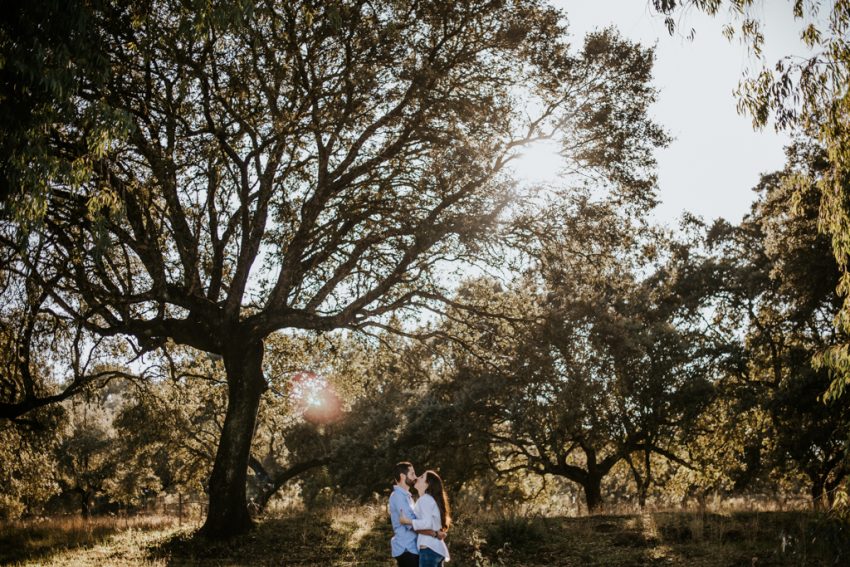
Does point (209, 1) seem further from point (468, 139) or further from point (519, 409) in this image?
point (519, 409)

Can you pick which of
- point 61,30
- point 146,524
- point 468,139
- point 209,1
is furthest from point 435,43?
point 146,524

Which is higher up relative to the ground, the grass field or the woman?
the woman

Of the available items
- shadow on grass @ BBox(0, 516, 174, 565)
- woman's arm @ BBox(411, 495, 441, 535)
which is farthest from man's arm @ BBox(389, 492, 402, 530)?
shadow on grass @ BBox(0, 516, 174, 565)

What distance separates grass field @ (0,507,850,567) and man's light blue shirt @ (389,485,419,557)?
9.27 ft

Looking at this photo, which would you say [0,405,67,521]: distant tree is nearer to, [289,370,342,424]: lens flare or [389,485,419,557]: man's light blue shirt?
[289,370,342,424]: lens flare

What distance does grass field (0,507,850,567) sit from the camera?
1123 cm

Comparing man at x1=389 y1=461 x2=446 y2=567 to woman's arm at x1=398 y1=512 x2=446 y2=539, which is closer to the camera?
woman's arm at x1=398 y1=512 x2=446 y2=539

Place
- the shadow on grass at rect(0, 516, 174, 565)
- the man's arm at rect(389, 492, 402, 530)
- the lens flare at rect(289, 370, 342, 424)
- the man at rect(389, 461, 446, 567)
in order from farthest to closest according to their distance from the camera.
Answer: the lens flare at rect(289, 370, 342, 424) < the shadow on grass at rect(0, 516, 174, 565) < the man's arm at rect(389, 492, 402, 530) < the man at rect(389, 461, 446, 567)

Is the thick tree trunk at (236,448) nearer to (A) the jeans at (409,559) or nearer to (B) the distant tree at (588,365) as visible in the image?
(B) the distant tree at (588,365)

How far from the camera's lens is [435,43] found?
13648 mm

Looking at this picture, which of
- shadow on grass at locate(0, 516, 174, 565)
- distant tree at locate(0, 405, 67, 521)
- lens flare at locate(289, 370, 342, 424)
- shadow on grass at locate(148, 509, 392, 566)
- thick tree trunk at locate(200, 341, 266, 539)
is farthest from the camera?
lens flare at locate(289, 370, 342, 424)

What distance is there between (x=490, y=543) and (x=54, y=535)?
445 inches

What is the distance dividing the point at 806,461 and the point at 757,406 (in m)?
3.64

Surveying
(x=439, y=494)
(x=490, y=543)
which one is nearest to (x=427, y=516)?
(x=439, y=494)
